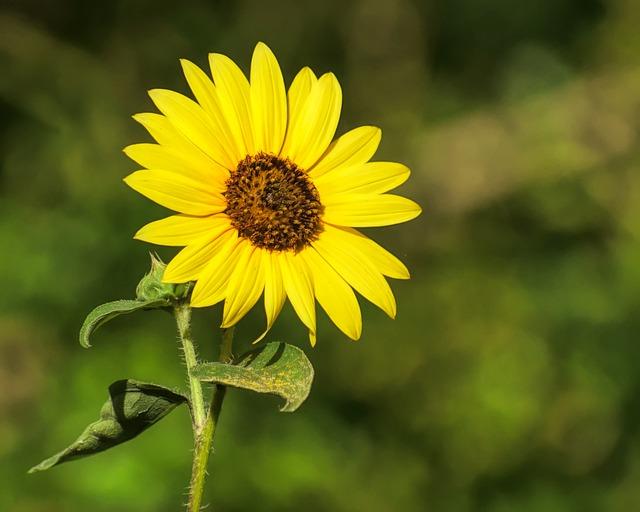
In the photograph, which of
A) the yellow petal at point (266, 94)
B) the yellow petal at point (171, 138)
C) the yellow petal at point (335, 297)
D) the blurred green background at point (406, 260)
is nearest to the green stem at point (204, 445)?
the yellow petal at point (335, 297)

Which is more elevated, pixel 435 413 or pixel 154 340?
pixel 154 340

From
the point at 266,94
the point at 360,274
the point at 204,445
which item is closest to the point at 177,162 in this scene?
the point at 266,94

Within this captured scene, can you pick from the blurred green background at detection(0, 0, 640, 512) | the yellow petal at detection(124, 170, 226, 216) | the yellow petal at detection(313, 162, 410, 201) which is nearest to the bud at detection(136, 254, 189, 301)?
the yellow petal at detection(124, 170, 226, 216)

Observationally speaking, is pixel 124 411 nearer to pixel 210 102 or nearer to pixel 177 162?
pixel 177 162

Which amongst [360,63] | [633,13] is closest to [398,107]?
[360,63]

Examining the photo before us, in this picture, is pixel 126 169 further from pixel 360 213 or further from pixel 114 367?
pixel 360 213

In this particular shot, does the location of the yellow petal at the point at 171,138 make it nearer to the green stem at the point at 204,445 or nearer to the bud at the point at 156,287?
the bud at the point at 156,287
